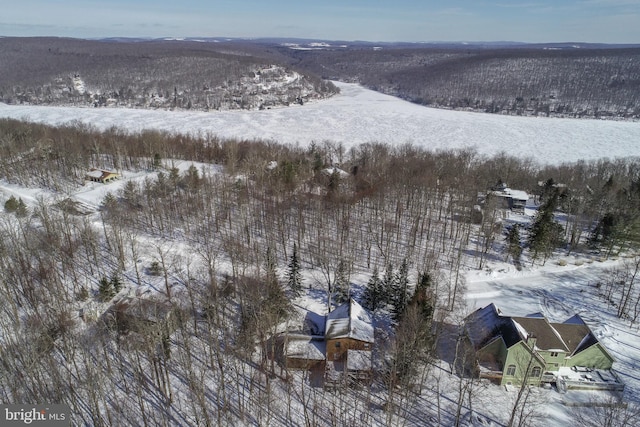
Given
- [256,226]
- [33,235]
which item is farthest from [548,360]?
[33,235]

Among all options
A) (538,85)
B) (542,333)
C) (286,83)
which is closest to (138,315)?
(542,333)

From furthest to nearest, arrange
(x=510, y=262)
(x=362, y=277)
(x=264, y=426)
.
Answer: (x=510, y=262) < (x=362, y=277) < (x=264, y=426)

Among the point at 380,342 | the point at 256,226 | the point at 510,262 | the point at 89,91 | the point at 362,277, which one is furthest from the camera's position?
the point at 89,91

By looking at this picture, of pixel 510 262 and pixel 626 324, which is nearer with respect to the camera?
pixel 626 324

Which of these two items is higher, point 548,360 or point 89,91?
point 89,91

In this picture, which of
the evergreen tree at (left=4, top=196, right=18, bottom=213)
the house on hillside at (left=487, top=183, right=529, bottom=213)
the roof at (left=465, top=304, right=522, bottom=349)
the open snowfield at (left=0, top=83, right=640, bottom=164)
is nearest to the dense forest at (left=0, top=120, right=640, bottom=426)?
the evergreen tree at (left=4, top=196, right=18, bottom=213)

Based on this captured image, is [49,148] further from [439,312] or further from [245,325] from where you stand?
[439,312]

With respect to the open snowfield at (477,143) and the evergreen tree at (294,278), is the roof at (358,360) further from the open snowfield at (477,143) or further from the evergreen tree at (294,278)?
the evergreen tree at (294,278)
